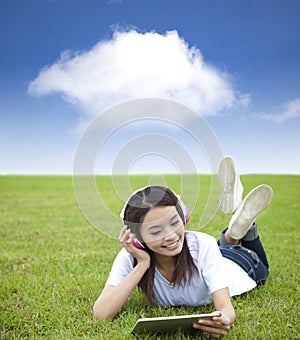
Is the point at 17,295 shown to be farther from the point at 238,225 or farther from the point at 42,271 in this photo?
the point at 238,225

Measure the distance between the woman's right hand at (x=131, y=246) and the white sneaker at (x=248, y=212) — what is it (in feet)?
4.56

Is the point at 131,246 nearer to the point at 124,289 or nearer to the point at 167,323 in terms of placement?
the point at 124,289

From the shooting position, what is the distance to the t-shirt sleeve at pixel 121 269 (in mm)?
3149

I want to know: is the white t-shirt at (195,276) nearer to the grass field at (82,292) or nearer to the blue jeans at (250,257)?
the grass field at (82,292)

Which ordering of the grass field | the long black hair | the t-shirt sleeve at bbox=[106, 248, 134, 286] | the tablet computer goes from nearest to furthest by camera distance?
the tablet computer → the long black hair → the grass field → the t-shirt sleeve at bbox=[106, 248, 134, 286]

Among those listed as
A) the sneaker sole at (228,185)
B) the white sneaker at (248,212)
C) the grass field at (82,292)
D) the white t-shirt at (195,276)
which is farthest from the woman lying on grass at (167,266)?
the sneaker sole at (228,185)

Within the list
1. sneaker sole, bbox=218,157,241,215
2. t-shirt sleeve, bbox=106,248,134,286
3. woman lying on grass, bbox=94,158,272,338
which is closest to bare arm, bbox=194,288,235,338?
woman lying on grass, bbox=94,158,272,338

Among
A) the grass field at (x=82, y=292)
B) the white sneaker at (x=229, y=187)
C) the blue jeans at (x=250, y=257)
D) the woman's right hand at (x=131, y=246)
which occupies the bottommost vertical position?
the grass field at (x=82, y=292)

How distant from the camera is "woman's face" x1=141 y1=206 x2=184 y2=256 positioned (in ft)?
9.37

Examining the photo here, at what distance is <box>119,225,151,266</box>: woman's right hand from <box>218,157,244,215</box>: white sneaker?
6.11 ft

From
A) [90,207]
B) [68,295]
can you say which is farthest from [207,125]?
[68,295]

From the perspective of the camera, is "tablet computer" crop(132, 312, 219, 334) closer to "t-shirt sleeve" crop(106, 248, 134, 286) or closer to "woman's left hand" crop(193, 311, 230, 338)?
"woman's left hand" crop(193, 311, 230, 338)

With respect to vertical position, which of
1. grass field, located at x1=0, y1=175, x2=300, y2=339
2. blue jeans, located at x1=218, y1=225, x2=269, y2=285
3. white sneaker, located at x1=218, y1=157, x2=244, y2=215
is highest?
white sneaker, located at x1=218, y1=157, x2=244, y2=215

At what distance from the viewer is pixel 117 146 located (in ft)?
9.86
